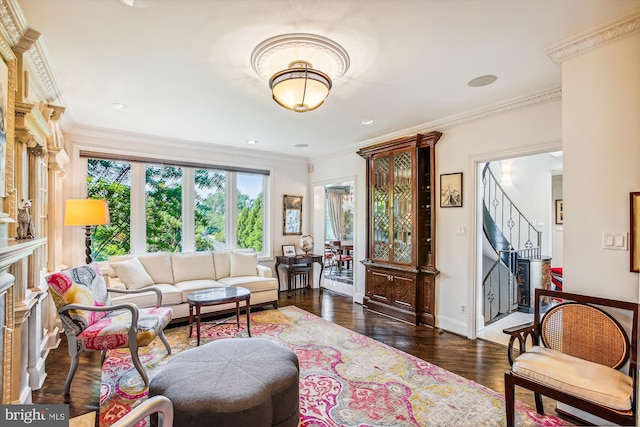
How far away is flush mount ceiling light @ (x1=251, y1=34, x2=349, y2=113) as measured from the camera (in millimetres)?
2203

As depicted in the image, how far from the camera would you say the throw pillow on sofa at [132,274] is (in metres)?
3.92

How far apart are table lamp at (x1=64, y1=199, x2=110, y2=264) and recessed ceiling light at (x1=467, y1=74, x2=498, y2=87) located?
426 cm

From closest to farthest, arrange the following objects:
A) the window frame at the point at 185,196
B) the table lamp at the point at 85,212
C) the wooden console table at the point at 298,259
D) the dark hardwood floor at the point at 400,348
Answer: the dark hardwood floor at the point at 400,348, the table lamp at the point at 85,212, the window frame at the point at 185,196, the wooden console table at the point at 298,259

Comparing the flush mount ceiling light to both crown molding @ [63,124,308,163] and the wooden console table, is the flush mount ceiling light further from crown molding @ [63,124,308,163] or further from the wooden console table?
the wooden console table

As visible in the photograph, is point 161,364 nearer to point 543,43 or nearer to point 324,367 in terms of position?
point 324,367

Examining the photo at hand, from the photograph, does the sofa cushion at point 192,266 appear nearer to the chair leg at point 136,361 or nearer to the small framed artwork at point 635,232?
the chair leg at point 136,361

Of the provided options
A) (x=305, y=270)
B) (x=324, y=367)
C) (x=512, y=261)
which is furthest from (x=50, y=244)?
(x=512, y=261)

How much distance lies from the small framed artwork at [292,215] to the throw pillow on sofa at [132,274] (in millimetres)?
2593

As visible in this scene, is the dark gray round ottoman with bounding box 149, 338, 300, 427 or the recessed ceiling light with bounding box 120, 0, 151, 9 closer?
the dark gray round ottoman with bounding box 149, 338, 300, 427

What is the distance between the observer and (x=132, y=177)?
4.66 meters

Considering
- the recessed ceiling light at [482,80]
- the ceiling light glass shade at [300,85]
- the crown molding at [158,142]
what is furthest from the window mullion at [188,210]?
the recessed ceiling light at [482,80]

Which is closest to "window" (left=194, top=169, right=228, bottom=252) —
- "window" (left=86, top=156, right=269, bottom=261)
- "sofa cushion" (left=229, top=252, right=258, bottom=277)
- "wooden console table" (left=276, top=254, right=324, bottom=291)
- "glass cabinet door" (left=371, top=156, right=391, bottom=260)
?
"window" (left=86, top=156, right=269, bottom=261)

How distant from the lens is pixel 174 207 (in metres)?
5.01

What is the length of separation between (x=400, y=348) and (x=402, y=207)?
187 cm
